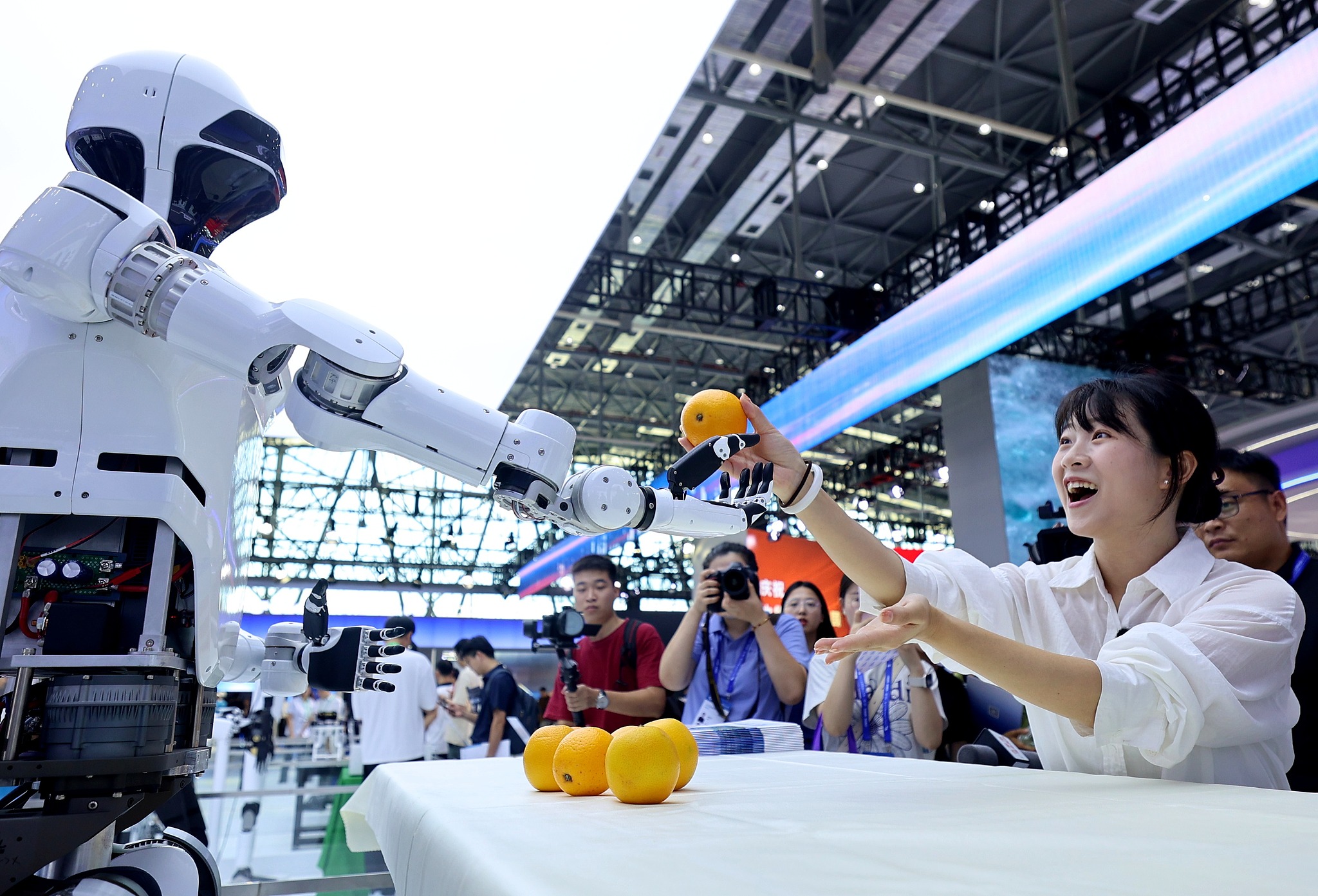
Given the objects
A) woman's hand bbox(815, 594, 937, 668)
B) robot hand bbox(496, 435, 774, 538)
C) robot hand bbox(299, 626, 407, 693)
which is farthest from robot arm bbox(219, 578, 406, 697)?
woman's hand bbox(815, 594, 937, 668)

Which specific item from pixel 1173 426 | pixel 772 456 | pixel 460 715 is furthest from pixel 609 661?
pixel 460 715

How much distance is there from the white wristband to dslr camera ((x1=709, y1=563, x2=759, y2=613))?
116 cm

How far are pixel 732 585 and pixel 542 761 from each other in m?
1.50

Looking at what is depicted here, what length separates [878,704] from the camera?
8.53 ft

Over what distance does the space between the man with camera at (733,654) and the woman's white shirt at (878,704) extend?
0.07m

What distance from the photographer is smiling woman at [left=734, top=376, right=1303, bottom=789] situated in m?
1.00

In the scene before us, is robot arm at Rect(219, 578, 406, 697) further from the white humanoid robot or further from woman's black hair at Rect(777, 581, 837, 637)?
woman's black hair at Rect(777, 581, 837, 637)

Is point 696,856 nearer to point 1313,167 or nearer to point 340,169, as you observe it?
point 340,169

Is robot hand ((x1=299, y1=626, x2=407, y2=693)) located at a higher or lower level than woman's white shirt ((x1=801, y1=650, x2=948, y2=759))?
higher

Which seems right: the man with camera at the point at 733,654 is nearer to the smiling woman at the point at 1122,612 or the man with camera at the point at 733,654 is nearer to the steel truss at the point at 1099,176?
the smiling woman at the point at 1122,612

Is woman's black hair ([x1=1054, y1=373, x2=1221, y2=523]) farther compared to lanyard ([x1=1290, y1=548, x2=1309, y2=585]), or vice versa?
lanyard ([x1=1290, y1=548, x2=1309, y2=585])

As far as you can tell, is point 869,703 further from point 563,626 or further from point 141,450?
point 141,450

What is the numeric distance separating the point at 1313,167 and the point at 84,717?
14.7 feet

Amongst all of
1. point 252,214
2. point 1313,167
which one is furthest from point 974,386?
point 252,214
